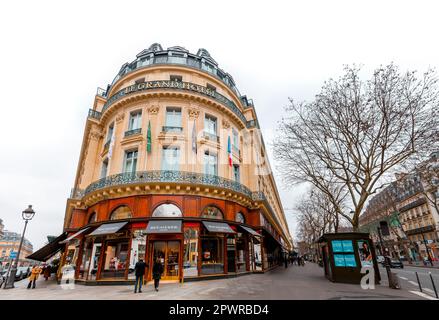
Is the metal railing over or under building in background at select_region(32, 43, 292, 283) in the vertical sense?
over

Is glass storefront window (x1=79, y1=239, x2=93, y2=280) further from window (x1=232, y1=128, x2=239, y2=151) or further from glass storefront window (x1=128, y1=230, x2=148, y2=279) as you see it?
window (x1=232, y1=128, x2=239, y2=151)

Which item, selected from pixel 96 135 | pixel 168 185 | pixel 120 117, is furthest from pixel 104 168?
pixel 168 185

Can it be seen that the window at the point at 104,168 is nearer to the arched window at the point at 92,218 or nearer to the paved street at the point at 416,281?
the arched window at the point at 92,218

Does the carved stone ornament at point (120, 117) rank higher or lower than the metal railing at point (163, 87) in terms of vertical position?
lower

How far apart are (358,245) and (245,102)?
18.6 meters

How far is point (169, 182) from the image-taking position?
13797mm

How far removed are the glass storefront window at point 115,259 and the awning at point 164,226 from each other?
2.30 metres

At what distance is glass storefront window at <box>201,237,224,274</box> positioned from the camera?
531 inches

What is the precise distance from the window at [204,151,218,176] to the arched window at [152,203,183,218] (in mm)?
3705

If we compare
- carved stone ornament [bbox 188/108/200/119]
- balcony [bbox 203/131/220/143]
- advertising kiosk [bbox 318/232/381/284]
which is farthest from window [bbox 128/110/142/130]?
advertising kiosk [bbox 318/232/381/284]

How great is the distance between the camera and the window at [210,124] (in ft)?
57.9

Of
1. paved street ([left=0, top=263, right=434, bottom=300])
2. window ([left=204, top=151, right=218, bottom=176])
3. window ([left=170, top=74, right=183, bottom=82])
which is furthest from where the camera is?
window ([left=170, top=74, right=183, bottom=82])

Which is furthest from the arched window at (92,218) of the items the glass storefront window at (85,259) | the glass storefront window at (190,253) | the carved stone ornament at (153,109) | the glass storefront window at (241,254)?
the glass storefront window at (241,254)

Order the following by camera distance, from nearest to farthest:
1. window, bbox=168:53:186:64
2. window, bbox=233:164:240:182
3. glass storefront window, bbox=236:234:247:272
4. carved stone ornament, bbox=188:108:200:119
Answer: glass storefront window, bbox=236:234:247:272 → carved stone ornament, bbox=188:108:200:119 → window, bbox=233:164:240:182 → window, bbox=168:53:186:64
